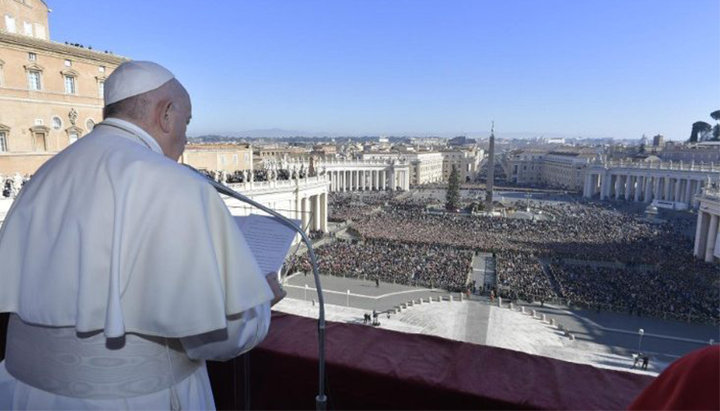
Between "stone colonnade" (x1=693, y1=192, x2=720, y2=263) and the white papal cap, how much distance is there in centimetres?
3466

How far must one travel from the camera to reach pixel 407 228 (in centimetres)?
3522

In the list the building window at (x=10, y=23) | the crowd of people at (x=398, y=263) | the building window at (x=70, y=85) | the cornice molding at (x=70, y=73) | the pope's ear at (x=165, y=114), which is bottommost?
the crowd of people at (x=398, y=263)

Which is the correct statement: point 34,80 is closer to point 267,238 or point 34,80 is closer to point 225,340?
point 267,238

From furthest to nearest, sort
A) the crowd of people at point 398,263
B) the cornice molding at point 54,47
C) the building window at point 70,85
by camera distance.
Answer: the crowd of people at point 398,263
the building window at point 70,85
the cornice molding at point 54,47

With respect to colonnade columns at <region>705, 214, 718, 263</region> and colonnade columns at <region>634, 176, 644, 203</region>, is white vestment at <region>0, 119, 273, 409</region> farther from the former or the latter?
→ colonnade columns at <region>634, 176, 644, 203</region>

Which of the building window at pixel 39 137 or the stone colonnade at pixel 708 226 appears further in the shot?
the stone colonnade at pixel 708 226

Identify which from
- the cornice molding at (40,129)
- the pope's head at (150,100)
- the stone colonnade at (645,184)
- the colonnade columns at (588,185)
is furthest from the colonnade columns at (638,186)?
the pope's head at (150,100)

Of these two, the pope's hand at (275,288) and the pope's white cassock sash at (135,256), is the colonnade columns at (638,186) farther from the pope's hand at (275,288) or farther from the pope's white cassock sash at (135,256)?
the pope's white cassock sash at (135,256)

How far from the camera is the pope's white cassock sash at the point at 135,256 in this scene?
1128 mm

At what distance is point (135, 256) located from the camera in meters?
1.15

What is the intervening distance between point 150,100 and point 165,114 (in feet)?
0.20

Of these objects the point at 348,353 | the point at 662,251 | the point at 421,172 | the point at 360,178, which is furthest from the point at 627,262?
the point at 421,172

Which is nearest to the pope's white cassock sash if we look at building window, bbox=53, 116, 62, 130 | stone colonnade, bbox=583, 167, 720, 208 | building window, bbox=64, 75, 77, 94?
building window, bbox=53, 116, 62, 130

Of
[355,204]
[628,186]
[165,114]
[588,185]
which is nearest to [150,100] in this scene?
[165,114]
